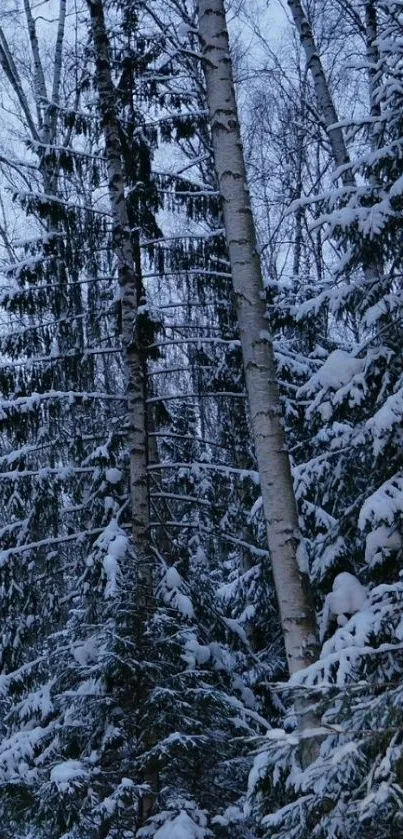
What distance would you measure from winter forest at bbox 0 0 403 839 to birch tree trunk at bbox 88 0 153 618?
0.02m

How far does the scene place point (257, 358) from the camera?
16.6 feet

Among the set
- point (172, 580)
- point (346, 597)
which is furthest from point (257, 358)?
point (172, 580)

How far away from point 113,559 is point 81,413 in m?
2.66

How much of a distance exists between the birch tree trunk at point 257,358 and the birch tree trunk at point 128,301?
182cm

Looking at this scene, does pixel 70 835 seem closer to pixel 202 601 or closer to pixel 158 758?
pixel 158 758

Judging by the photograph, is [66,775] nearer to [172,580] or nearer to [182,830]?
[182,830]

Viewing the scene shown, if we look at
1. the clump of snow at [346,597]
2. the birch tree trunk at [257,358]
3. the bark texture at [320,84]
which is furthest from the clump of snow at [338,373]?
the bark texture at [320,84]

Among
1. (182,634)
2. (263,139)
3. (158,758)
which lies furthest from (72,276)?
(263,139)

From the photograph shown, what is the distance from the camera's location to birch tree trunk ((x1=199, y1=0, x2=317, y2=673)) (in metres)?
4.66

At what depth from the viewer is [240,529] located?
26.2ft

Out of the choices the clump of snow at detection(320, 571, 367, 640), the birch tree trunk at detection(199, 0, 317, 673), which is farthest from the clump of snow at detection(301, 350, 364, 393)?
the clump of snow at detection(320, 571, 367, 640)

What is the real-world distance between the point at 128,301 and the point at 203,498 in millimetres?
2089

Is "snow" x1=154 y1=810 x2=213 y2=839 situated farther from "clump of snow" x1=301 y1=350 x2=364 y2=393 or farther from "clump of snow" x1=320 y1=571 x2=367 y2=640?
"clump of snow" x1=301 y1=350 x2=364 y2=393

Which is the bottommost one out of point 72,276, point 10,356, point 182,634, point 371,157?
point 182,634
